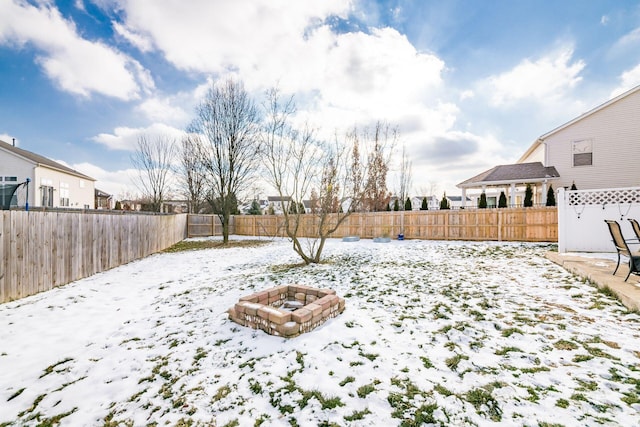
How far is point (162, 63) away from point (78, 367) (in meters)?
9.42

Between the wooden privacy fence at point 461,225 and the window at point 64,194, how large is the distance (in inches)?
586

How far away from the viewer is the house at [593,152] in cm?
1155

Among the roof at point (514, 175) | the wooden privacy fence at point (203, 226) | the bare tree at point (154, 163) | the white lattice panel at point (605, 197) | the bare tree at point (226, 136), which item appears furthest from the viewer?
the bare tree at point (154, 163)

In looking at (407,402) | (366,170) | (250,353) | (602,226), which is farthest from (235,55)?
(602,226)

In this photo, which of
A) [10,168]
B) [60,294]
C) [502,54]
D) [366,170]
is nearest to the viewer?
[60,294]

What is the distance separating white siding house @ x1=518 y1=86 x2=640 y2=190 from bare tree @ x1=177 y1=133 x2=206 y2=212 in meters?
18.8

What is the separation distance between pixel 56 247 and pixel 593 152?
20.0 m

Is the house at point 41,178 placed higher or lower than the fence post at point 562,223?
higher

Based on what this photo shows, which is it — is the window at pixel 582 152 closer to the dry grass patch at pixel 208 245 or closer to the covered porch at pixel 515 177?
the covered porch at pixel 515 177

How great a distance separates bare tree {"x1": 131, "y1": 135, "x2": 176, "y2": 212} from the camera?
17422mm

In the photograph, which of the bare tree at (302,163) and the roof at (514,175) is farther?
the roof at (514,175)

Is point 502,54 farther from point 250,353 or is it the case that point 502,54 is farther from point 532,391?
point 250,353

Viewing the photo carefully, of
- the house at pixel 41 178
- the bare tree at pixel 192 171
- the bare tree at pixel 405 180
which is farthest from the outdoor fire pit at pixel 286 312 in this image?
the bare tree at pixel 405 180

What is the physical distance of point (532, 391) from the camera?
193cm
